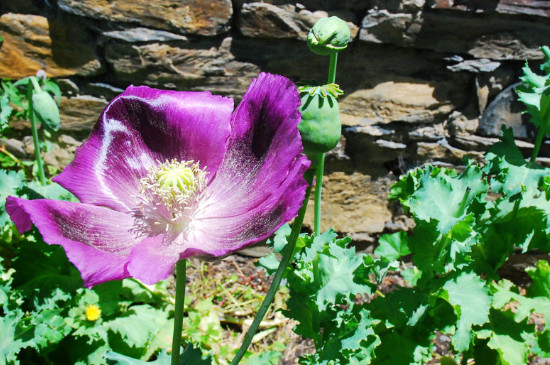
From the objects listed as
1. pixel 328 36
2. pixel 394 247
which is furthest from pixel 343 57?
pixel 328 36

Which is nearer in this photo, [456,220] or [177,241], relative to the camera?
[177,241]

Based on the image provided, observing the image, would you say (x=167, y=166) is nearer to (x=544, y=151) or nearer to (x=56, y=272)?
(x=56, y=272)

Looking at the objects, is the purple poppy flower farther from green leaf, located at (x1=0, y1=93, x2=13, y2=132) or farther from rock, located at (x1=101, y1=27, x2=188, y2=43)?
rock, located at (x1=101, y1=27, x2=188, y2=43)

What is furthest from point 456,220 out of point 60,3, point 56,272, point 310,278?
point 60,3

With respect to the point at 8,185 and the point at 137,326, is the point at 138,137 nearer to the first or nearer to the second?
the point at 8,185

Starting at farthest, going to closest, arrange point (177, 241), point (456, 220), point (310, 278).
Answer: point (456, 220) < point (310, 278) < point (177, 241)

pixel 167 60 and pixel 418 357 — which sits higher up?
pixel 167 60

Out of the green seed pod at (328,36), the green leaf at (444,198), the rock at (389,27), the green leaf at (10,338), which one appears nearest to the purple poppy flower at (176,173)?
the green seed pod at (328,36)
